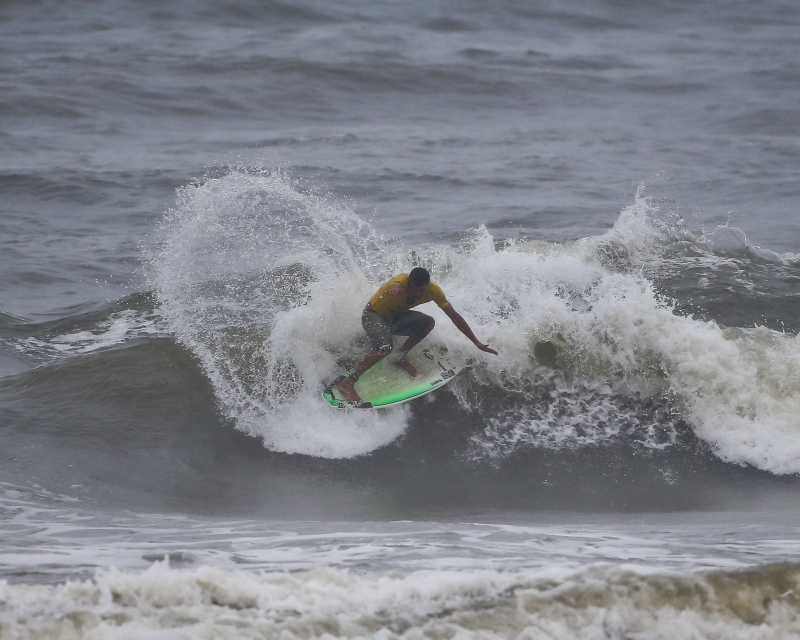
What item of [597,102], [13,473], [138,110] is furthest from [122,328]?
[597,102]

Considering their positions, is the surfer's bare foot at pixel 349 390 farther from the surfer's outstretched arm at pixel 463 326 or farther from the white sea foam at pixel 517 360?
the surfer's outstretched arm at pixel 463 326

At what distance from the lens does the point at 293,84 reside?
2259cm

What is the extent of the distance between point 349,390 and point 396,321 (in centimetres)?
77

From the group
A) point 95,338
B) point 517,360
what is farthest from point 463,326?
point 95,338

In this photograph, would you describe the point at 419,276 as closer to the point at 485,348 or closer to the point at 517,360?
the point at 485,348

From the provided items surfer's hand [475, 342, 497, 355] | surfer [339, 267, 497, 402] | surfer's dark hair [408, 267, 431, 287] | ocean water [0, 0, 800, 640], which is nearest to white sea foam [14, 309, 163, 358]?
ocean water [0, 0, 800, 640]

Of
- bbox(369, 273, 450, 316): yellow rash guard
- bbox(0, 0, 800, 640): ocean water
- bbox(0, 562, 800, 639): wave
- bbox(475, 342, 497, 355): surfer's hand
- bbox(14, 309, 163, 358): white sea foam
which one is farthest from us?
bbox(14, 309, 163, 358): white sea foam

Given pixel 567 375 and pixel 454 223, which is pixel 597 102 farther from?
pixel 567 375

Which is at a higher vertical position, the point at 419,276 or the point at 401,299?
the point at 419,276

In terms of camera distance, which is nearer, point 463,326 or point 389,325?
point 463,326

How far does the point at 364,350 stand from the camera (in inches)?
343

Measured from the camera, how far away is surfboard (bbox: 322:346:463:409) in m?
8.04

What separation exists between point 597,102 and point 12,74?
49.2ft

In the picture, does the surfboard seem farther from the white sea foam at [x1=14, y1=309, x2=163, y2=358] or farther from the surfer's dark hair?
the white sea foam at [x1=14, y1=309, x2=163, y2=358]
